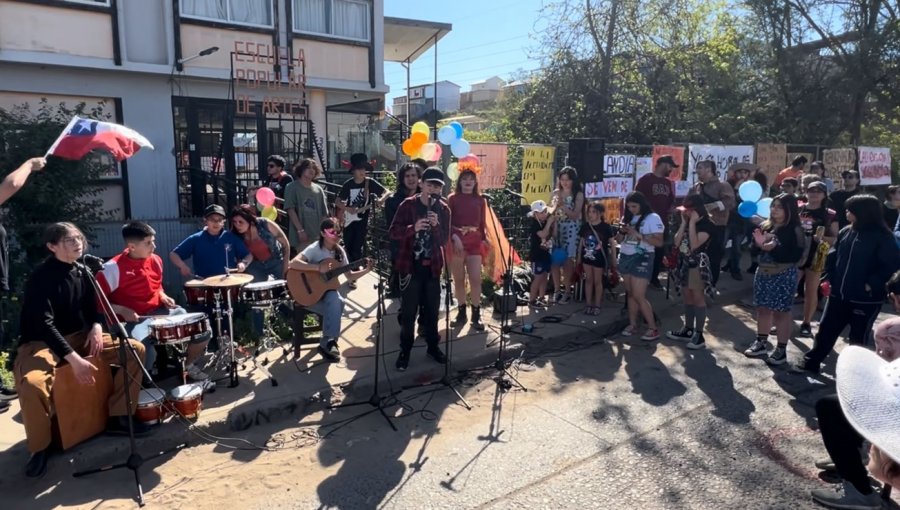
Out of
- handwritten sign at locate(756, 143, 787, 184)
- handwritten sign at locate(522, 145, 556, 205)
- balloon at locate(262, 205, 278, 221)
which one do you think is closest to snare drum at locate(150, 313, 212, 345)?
balloon at locate(262, 205, 278, 221)

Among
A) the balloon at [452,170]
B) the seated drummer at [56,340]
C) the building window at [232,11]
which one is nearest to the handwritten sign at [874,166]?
the balloon at [452,170]

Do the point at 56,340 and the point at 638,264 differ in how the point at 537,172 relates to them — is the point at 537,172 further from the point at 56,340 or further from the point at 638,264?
the point at 56,340

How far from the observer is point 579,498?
3.58 metres

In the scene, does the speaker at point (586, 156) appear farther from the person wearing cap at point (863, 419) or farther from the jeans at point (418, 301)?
the person wearing cap at point (863, 419)

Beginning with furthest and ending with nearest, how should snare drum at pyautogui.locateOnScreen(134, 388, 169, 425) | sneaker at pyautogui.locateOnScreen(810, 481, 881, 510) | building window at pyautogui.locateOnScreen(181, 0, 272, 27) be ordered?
building window at pyautogui.locateOnScreen(181, 0, 272, 27) < snare drum at pyautogui.locateOnScreen(134, 388, 169, 425) < sneaker at pyautogui.locateOnScreen(810, 481, 881, 510)

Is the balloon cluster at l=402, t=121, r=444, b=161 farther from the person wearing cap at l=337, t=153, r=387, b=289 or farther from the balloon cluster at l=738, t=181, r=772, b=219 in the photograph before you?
the balloon cluster at l=738, t=181, r=772, b=219

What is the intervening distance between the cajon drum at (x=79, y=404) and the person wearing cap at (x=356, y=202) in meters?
3.89

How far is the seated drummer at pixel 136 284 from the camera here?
4621 millimetres

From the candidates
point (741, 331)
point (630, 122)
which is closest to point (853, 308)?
point (741, 331)

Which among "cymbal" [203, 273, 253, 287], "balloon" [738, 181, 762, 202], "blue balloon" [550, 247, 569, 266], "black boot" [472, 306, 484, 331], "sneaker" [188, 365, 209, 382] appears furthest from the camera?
"blue balloon" [550, 247, 569, 266]

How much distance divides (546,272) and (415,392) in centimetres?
301

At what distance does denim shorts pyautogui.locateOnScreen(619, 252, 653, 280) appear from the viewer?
21.1 ft

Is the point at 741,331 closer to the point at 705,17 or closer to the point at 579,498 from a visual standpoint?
the point at 579,498

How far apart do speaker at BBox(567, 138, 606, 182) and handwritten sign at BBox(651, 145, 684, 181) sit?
5.94 ft
